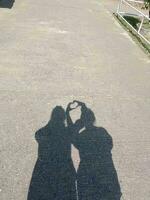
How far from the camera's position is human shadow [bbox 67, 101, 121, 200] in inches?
181

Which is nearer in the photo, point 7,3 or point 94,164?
point 94,164

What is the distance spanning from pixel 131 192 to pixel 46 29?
8206mm

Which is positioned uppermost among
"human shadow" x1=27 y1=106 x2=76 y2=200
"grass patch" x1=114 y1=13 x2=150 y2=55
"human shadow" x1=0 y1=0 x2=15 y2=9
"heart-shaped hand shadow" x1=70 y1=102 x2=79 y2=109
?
"human shadow" x1=0 y1=0 x2=15 y2=9

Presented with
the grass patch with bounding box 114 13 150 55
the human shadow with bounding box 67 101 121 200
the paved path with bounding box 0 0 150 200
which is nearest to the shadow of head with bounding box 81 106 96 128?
the human shadow with bounding box 67 101 121 200

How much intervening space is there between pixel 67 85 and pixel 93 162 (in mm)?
2910

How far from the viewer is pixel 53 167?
194 inches

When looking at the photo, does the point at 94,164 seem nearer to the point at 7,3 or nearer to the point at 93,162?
the point at 93,162

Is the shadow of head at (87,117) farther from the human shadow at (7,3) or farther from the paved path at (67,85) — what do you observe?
the human shadow at (7,3)

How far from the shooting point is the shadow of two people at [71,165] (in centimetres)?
452

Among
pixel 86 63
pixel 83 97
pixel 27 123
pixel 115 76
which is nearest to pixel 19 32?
pixel 86 63

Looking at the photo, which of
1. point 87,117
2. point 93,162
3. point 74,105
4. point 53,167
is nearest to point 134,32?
point 74,105

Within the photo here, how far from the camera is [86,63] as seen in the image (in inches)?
365

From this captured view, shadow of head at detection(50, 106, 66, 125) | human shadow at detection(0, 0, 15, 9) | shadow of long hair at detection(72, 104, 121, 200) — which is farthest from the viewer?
human shadow at detection(0, 0, 15, 9)

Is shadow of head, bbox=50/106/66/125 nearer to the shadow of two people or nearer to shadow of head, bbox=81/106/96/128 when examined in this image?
the shadow of two people
